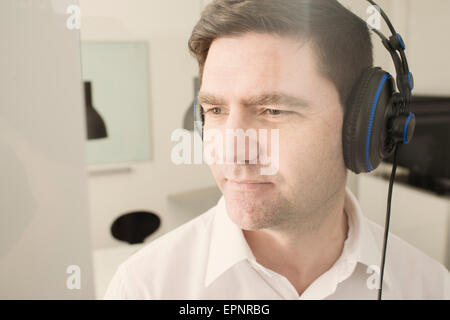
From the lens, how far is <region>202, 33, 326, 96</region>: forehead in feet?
1.89

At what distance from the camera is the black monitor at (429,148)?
2.32 ft

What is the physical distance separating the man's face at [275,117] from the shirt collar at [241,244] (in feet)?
0.19

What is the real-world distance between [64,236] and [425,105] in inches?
28.1

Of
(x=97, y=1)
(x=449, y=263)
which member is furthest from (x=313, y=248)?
(x=97, y=1)

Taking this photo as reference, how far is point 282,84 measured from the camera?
591mm

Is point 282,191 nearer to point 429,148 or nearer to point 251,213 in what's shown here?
point 251,213

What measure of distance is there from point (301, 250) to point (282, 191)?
153 mm

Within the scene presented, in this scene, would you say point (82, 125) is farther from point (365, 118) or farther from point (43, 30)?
point (365, 118)

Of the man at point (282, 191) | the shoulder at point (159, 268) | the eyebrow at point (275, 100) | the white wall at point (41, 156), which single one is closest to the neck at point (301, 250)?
the man at point (282, 191)

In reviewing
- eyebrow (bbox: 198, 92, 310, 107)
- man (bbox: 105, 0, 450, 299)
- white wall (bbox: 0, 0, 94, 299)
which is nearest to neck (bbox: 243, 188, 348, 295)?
man (bbox: 105, 0, 450, 299)

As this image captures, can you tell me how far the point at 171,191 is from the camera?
2.27 ft

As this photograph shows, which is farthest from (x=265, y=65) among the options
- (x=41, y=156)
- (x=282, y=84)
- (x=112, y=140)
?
(x=41, y=156)

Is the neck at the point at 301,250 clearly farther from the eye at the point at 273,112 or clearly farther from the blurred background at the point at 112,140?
the eye at the point at 273,112

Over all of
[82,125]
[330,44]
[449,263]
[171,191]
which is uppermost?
[330,44]
